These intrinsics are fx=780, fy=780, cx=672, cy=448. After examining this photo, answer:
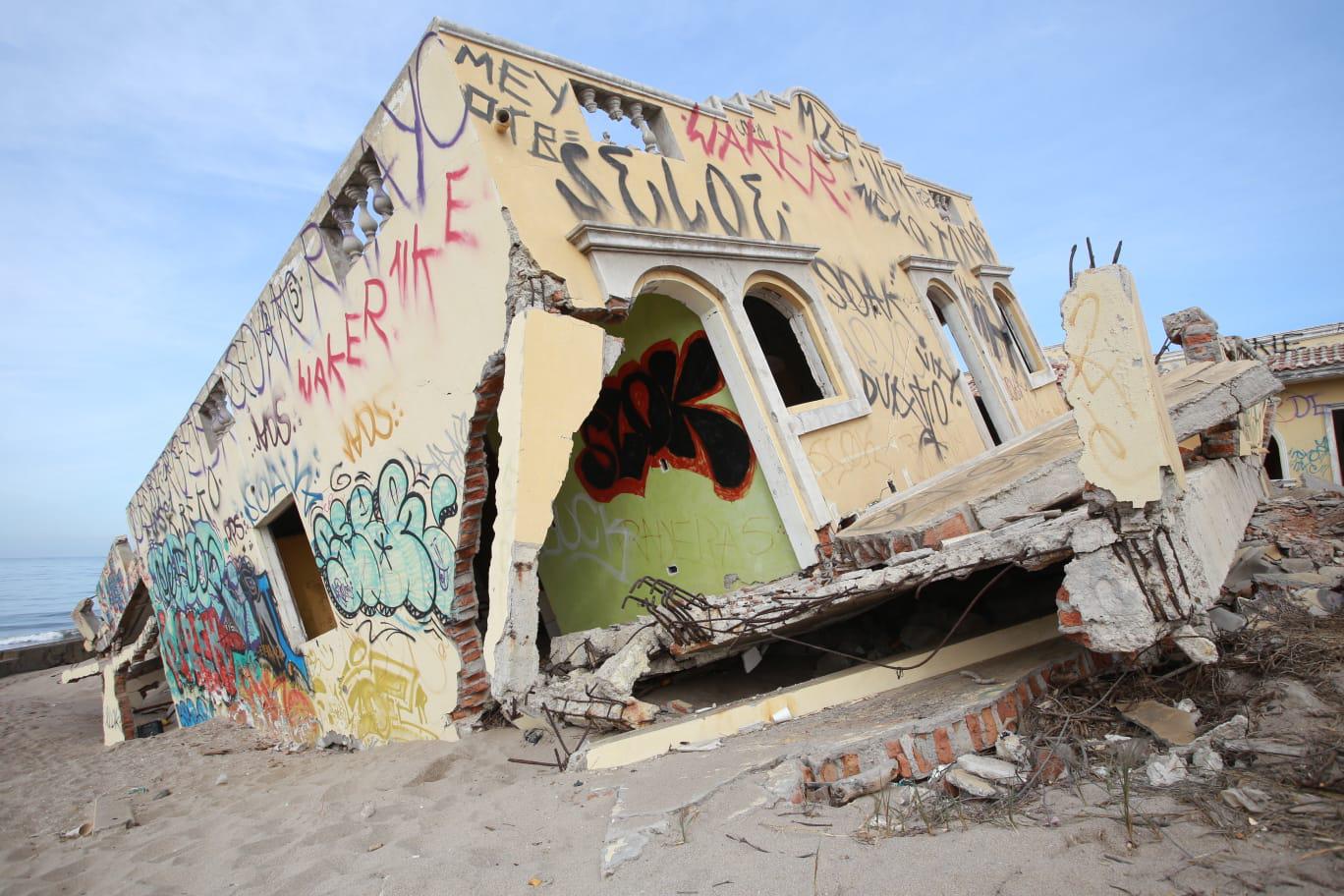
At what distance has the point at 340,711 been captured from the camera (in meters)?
8.13

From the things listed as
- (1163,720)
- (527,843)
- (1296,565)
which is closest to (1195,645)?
(1163,720)

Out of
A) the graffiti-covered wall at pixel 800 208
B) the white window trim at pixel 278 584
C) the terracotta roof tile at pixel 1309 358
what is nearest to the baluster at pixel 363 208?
the graffiti-covered wall at pixel 800 208

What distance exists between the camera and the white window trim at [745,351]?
6.28 meters

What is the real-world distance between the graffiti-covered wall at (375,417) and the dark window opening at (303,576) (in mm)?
793

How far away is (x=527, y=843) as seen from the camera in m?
3.75

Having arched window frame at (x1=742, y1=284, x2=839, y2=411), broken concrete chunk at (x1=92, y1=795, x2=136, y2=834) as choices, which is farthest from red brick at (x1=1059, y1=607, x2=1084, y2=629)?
broken concrete chunk at (x1=92, y1=795, x2=136, y2=834)

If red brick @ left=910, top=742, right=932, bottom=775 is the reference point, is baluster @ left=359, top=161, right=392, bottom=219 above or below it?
above

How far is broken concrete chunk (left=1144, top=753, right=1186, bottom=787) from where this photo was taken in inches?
126

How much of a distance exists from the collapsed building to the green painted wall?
32mm

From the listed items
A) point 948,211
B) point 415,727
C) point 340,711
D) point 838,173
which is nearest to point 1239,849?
point 415,727

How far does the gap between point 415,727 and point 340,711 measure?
1.96 metres

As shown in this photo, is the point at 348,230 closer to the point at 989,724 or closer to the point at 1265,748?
the point at 989,724

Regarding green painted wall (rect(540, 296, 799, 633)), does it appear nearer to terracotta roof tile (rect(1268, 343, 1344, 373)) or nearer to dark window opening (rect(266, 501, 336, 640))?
dark window opening (rect(266, 501, 336, 640))

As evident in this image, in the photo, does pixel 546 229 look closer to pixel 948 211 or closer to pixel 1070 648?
pixel 1070 648
